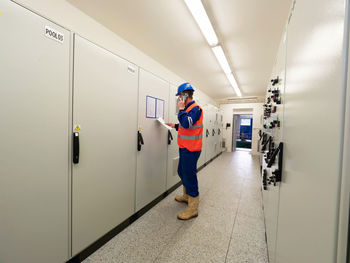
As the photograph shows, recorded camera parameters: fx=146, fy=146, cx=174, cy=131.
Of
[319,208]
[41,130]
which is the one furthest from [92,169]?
[319,208]

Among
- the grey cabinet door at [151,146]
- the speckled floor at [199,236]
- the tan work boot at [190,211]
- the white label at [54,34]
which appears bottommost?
the speckled floor at [199,236]

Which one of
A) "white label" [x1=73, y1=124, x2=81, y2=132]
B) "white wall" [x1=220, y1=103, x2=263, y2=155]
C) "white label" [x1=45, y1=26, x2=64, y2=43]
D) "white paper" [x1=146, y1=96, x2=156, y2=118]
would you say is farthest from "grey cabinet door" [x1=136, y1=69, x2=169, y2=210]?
"white wall" [x1=220, y1=103, x2=263, y2=155]

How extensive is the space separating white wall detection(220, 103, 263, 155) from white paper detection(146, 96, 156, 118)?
6454 mm

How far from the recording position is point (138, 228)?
1851mm

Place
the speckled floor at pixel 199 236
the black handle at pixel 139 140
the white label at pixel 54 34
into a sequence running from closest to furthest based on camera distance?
the white label at pixel 54 34, the speckled floor at pixel 199 236, the black handle at pixel 139 140

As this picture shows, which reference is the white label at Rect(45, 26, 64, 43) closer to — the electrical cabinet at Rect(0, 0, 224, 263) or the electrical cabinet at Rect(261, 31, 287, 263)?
the electrical cabinet at Rect(0, 0, 224, 263)

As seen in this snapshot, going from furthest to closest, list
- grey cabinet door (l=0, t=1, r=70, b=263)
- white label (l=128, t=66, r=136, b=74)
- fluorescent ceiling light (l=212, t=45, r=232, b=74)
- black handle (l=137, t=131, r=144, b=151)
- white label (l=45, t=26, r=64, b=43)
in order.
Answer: fluorescent ceiling light (l=212, t=45, r=232, b=74), black handle (l=137, t=131, r=144, b=151), white label (l=128, t=66, r=136, b=74), white label (l=45, t=26, r=64, b=43), grey cabinet door (l=0, t=1, r=70, b=263)

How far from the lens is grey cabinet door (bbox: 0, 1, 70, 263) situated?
92 centimetres

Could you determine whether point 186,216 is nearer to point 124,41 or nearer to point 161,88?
point 161,88

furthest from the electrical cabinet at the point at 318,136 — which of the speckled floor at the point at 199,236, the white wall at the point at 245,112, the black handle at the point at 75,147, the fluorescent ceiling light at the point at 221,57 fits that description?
the white wall at the point at 245,112

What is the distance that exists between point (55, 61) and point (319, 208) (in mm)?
1729

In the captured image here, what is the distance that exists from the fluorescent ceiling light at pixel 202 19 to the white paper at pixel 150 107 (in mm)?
1247

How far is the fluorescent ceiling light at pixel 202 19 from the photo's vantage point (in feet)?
5.87

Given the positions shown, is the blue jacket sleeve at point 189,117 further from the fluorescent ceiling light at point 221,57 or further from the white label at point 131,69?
the fluorescent ceiling light at point 221,57
